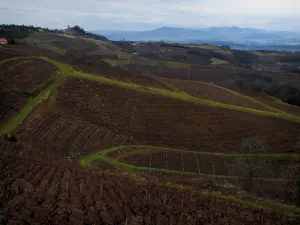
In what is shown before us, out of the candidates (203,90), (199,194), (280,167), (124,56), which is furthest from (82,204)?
(124,56)

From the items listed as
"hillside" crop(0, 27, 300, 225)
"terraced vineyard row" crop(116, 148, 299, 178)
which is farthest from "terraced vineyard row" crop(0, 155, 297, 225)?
"terraced vineyard row" crop(116, 148, 299, 178)

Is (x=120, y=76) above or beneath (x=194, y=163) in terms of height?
above

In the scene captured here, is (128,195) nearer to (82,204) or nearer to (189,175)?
(82,204)

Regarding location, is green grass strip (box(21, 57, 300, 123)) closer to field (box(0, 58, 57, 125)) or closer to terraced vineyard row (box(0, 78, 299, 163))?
terraced vineyard row (box(0, 78, 299, 163))

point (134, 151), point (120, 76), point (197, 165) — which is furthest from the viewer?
point (120, 76)

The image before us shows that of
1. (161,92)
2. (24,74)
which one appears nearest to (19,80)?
(24,74)

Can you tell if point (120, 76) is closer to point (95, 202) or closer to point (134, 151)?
point (134, 151)

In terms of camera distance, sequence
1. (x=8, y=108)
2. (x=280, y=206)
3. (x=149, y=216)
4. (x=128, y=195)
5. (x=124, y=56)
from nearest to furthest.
A: (x=149, y=216)
(x=128, y=195)
(x=280, y=206)
(x=8, y=108)
(x=124, y=56)
